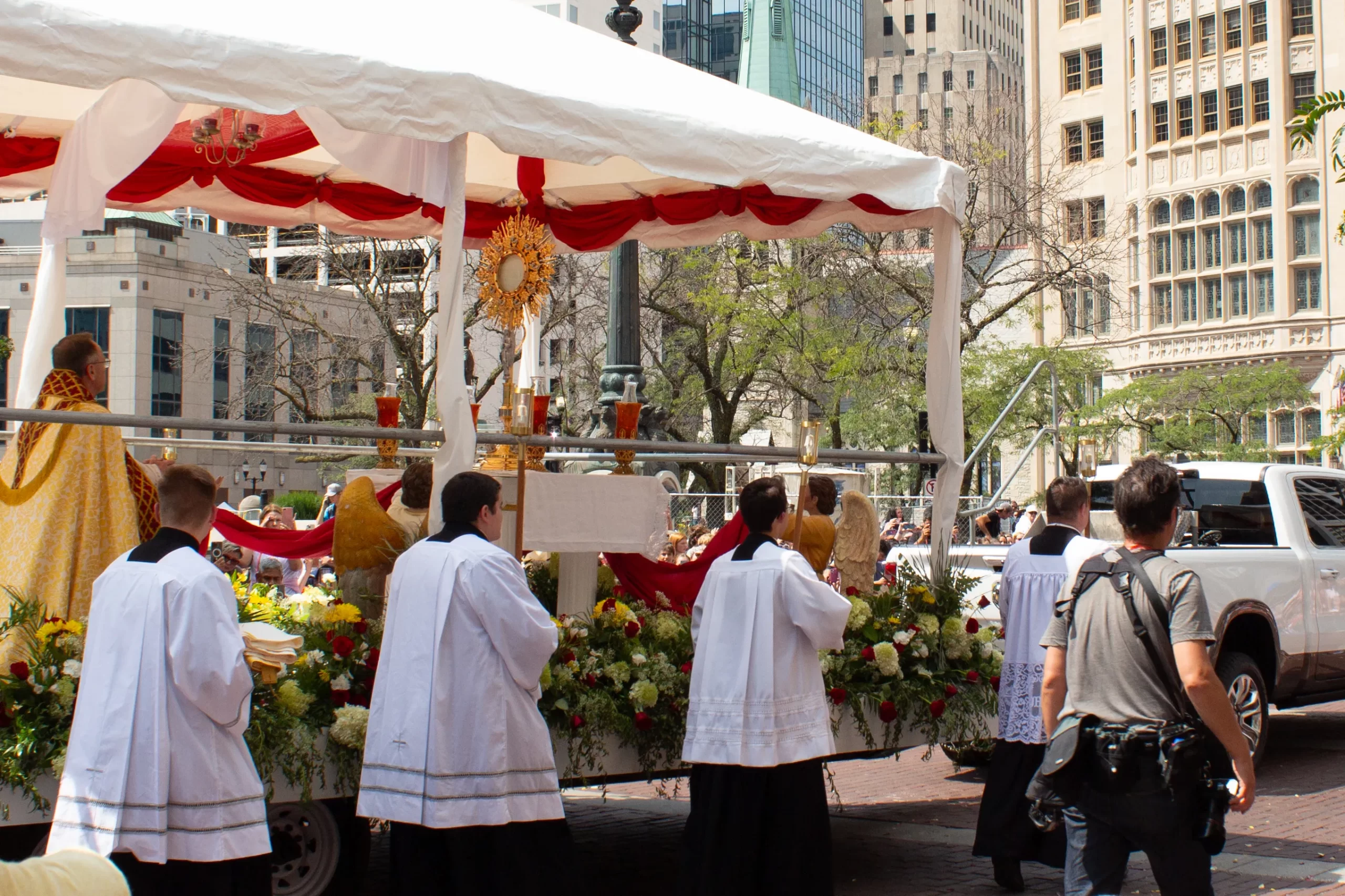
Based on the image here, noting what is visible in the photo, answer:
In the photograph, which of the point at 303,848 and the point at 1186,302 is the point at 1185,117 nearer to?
the point at 1186,302

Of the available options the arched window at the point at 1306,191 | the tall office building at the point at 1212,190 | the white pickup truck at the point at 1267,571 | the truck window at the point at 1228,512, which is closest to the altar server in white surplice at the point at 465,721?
the white pickup truck at the point at 1267,571

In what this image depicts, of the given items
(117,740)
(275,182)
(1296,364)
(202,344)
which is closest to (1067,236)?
(1296,364)

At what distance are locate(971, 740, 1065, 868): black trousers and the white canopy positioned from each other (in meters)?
1.59

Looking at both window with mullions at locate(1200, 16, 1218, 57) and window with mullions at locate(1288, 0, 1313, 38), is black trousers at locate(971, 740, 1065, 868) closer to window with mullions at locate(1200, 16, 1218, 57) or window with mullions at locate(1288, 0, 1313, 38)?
window with mullions at locate(1288, 0, 1313, 38)

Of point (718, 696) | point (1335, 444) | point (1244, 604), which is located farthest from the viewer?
point (1335, 444)

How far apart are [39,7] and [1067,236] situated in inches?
1173

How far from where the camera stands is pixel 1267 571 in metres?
10.5

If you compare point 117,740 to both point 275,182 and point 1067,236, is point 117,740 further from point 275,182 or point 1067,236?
point 1067,236

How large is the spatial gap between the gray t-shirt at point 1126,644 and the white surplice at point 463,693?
2008 millimetres

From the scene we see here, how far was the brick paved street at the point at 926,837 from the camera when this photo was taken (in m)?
7.56

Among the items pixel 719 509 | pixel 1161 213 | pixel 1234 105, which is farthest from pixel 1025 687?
pixel 1161 213

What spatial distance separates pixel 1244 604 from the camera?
10172 mm

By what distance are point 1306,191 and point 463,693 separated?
52871mm

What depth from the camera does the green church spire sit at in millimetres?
105688
